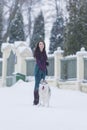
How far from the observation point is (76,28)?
25297 millimetres

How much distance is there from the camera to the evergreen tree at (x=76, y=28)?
990 inches

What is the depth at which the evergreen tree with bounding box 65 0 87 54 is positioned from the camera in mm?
25141

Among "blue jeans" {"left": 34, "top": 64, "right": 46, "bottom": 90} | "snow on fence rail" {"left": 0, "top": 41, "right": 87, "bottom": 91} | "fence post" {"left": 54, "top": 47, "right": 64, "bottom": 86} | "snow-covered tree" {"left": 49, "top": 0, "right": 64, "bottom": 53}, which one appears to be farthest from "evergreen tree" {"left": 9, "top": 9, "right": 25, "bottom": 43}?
"blue jeans" {"left": 34, "top": 64, "right": 46, "bottom": 90}

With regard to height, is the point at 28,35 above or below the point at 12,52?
above

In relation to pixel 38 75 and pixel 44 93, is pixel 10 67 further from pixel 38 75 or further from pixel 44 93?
pixel 44 93

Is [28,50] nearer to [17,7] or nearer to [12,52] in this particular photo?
[12,52]

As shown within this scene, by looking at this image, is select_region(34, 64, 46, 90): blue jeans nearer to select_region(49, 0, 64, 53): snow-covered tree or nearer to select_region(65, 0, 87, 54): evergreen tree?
select_region(65, 0, 87, 54): evergreen tree

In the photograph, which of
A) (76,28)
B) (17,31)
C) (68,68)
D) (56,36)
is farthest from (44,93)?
(17,31)

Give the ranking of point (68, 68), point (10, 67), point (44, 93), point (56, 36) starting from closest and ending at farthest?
point (44, 93) < point (68, 68) < point (10, 67) < point (56, 36)

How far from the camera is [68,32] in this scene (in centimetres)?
2534

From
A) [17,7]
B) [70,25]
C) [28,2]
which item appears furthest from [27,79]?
[28,2]

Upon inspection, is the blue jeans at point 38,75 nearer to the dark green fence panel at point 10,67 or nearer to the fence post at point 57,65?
the fence post at point 57,65

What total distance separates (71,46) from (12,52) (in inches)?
163

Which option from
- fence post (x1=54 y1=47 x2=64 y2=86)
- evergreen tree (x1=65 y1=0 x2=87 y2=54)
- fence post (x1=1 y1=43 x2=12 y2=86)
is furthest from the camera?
fence post (x1=1 y1=43 x2=12 y2=86)
